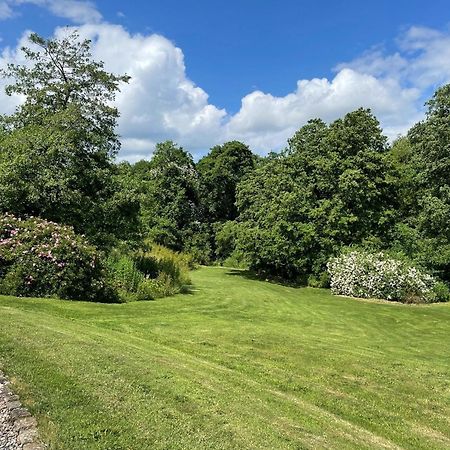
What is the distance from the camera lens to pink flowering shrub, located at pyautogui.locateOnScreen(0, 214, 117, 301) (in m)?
12.6

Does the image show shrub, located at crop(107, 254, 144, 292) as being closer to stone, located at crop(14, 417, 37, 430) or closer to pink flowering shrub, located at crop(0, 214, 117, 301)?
pink flowering shrub, located at crop(0, 214, 117, 301)

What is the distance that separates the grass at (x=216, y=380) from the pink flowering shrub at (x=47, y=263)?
1.10 m

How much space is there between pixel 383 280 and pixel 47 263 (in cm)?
1541


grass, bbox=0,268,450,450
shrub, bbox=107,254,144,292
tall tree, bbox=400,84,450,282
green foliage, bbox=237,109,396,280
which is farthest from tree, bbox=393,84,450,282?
shrub, bbox=107,254,144,292

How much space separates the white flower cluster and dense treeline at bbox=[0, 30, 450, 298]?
184 centimetres

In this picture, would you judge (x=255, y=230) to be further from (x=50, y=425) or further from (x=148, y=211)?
(x=50, y=425)

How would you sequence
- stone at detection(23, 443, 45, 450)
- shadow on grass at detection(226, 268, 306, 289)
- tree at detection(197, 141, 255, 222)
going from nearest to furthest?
stone at detection(23, 443, 45, 450)
shadow on grass at detection(226, 268, 306, 289)
tree at detection(197, 141, 255, 222)

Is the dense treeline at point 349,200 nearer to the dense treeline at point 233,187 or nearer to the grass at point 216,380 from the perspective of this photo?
the dense treeline at point 233,187

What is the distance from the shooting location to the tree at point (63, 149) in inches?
613

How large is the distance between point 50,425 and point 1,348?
7.56 feet

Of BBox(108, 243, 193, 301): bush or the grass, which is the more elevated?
BBox(108, 243, 193, 301): bush

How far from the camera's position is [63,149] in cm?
1641

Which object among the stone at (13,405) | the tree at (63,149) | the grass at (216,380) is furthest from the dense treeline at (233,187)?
the stone at (13,405)

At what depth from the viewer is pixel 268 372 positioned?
788cm
